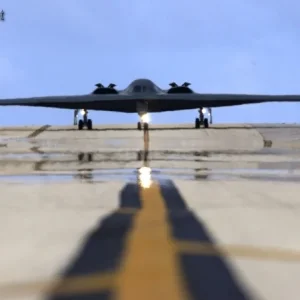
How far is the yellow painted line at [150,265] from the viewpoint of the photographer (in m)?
3.41

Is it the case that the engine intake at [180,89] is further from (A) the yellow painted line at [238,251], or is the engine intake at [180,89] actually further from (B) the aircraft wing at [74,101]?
(A) the yellow painted line at [238,251]

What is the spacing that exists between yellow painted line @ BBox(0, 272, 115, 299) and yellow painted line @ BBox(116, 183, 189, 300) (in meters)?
0.10

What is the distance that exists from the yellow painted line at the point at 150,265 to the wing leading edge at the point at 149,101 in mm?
41983

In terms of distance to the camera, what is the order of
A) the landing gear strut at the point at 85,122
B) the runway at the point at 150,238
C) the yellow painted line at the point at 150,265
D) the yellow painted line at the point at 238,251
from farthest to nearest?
the landing gear strut at the point at 85,122, the yellow painted line at the point at 238,251, the runway at the point at 150,238, the yellow painted line at the point at 150,265

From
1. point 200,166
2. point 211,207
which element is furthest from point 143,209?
point 200,166

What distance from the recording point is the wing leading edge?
4822 centimetres

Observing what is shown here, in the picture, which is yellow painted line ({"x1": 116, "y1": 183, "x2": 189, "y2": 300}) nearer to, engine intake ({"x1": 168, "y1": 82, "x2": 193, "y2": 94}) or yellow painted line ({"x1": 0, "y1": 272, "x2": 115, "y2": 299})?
yellow painted line ({"x1": 0, "y1": 272, "x2": 115, "y2": 299})

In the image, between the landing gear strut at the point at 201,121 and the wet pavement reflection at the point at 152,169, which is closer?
the wet pavement reflection at the point at 152,169

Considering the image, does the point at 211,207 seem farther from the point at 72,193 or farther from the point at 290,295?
the point at 290,295

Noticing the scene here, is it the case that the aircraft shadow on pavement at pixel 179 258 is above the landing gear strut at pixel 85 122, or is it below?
below

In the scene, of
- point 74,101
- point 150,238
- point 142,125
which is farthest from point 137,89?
point 150,238

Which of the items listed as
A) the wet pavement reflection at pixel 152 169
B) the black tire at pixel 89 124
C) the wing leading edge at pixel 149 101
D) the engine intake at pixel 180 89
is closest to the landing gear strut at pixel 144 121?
the wing leading edge at pixel 149 101

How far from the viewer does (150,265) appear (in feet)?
13.6

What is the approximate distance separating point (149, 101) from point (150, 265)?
44.3 meters
